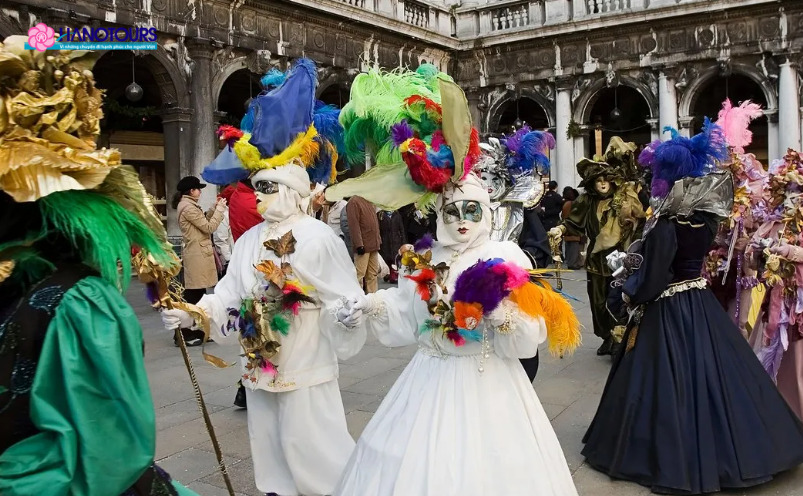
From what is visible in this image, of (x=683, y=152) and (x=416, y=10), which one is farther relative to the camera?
(x=416, y=10)

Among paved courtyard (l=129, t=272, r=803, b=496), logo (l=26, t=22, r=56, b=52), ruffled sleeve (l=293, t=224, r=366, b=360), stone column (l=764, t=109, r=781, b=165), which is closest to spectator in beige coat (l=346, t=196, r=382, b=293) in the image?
paved courtyard (l=129, t=272, r=803, b=496)

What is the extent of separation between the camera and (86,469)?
151 cm

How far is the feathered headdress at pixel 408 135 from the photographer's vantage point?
9.70 feet

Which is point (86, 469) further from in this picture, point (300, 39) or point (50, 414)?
point (300, 39)

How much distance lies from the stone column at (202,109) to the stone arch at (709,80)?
11308 mm

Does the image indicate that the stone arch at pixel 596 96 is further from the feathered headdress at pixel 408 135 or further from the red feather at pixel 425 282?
the red feather at pixel 425 282

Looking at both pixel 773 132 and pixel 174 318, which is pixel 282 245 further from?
pixel 773 132

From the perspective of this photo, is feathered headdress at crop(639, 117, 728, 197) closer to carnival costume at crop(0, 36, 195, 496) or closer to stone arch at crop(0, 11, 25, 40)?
carnival costume at crop(0, 36, 195, 496)

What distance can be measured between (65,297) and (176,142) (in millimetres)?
11418

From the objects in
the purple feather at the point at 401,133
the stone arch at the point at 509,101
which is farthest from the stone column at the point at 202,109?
the purple feather at the point at 401,133

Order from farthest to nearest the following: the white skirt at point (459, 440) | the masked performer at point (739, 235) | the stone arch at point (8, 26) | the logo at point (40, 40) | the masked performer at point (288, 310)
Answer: the stone arch at point (8, 26) → the masked performer at point (739, 235) → the masked performer at point (288, 310) → the white skirt at point (459, 440) → the logo at point (40, 40)

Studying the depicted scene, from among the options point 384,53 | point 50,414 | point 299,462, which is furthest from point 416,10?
point 50,414

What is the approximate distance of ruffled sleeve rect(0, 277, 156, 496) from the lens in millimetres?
1483

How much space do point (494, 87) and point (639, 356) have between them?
1620 centimetres
